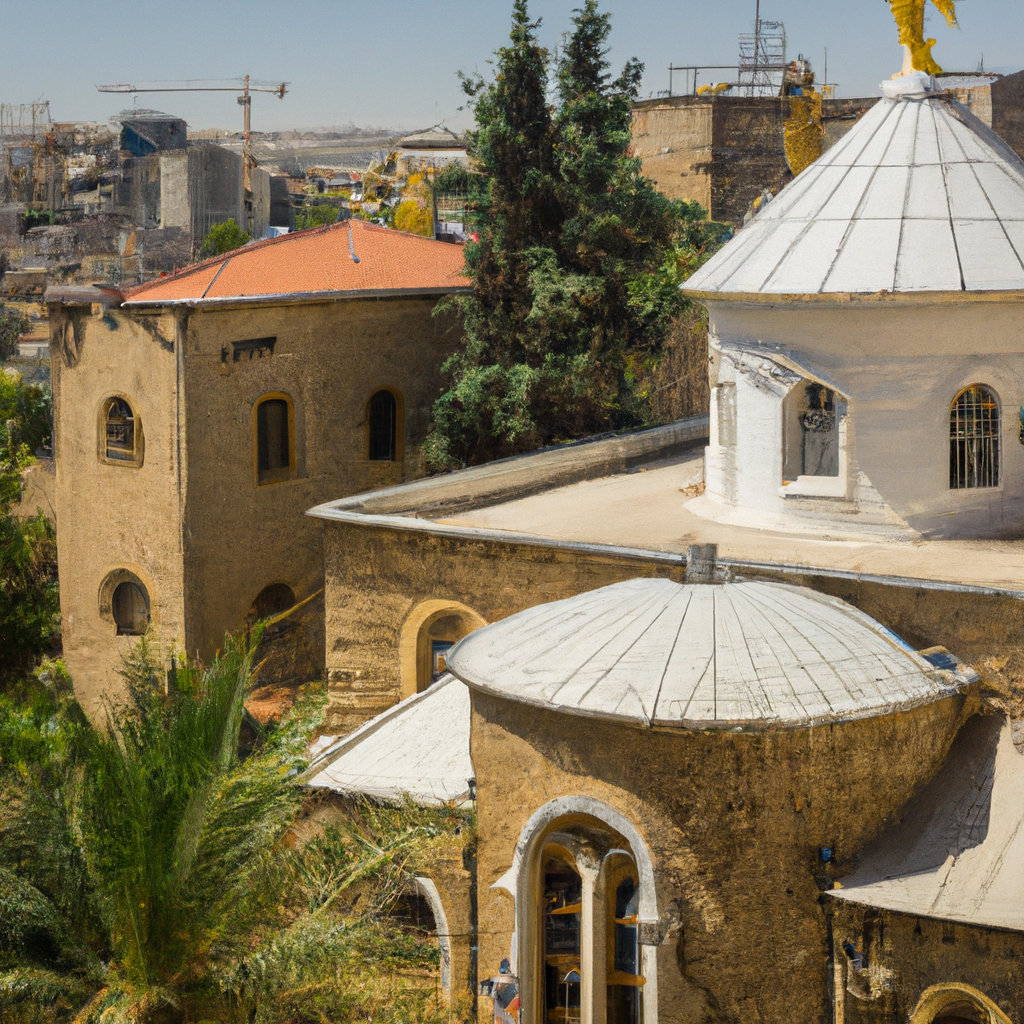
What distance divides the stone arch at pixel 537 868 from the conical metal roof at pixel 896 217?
673 centimetres

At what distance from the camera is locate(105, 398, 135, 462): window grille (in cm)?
1952

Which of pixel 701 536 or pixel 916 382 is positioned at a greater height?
pixel 916 382

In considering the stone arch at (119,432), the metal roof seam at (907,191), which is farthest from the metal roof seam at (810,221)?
the stone arch at (119,432)

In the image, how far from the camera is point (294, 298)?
20.0m

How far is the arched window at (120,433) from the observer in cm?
1947

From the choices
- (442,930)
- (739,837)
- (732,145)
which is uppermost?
(732,145)

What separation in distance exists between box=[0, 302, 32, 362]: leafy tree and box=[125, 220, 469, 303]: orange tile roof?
71.3ft

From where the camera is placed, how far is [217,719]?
1212cm

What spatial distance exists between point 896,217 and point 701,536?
3982 millimetres

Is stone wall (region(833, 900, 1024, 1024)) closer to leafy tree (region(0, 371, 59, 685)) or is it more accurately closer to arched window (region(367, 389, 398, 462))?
arched window (region(367, 389, 398, 462))

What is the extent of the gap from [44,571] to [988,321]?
17.2 meters

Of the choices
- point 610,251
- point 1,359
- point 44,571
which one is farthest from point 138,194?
point 610,251

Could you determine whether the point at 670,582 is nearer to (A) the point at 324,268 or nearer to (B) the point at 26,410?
(A) the point at 324,268

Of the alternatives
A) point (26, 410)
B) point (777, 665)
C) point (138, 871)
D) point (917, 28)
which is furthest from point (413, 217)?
point (138, 871)
